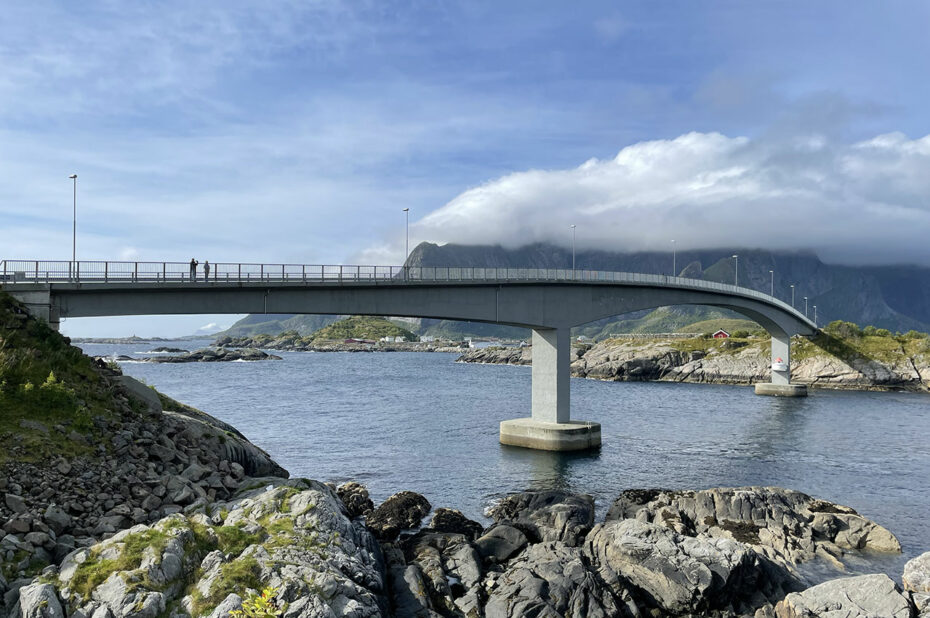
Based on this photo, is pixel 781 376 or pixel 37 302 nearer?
pixel 37 302

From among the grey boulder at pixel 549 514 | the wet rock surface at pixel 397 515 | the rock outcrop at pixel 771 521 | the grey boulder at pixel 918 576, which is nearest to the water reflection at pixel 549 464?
the grey boulder at pixel 549 514

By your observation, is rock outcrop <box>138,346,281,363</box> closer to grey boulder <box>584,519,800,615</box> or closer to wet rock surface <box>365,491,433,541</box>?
wet rock surface <box>365,491,433,541</box>

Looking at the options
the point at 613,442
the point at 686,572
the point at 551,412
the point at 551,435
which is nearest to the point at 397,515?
the point at 686,572

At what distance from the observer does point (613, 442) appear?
183ft

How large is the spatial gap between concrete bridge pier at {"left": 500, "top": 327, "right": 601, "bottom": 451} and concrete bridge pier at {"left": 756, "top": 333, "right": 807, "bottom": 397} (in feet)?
191

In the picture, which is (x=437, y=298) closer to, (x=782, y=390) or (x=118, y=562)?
(x=118, y=562)

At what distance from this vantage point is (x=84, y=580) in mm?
18516

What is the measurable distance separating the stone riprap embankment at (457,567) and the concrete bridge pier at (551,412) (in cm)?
1958

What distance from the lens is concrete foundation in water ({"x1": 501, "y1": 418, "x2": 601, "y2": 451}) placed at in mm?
50469

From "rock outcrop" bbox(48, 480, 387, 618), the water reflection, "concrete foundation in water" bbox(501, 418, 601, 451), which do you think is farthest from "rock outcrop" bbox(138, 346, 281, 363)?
"rock outcrop" bbox(48, 480, 387, 618)

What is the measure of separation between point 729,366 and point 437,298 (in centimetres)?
8906

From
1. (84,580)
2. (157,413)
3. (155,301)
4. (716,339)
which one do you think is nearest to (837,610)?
(84,580)

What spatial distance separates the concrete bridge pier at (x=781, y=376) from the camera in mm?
98562

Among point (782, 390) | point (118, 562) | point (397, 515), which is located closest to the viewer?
point (118, 562)
